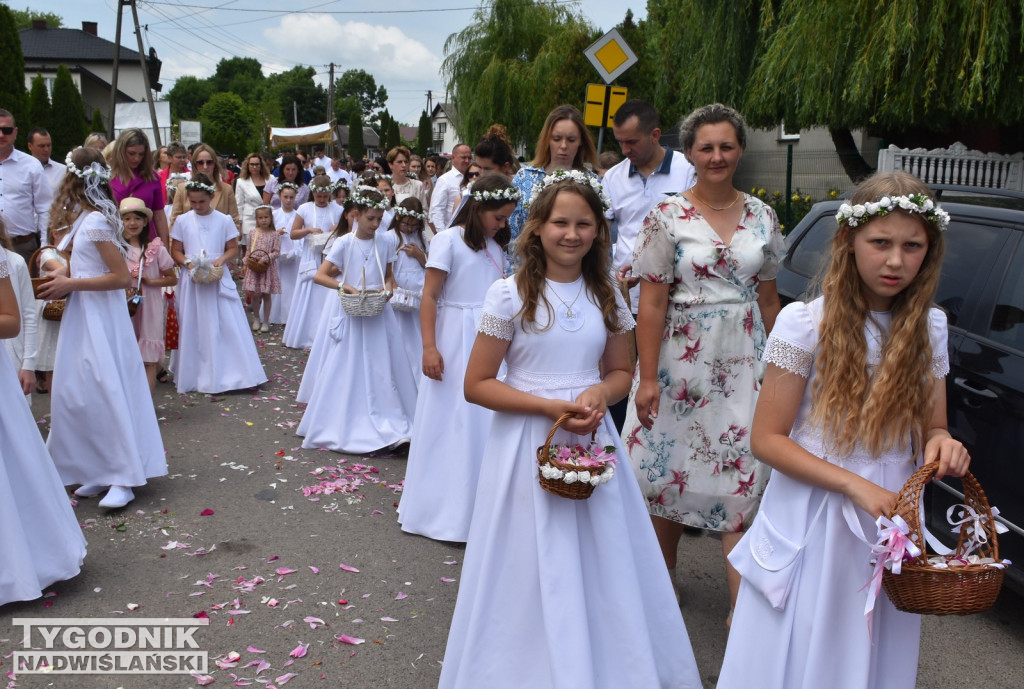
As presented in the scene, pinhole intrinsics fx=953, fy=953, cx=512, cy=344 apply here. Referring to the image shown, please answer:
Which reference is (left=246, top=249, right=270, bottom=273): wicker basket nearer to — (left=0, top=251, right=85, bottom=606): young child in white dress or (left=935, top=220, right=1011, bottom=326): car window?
(left=0, top=251, right=85, bottom=606): young child in white dress

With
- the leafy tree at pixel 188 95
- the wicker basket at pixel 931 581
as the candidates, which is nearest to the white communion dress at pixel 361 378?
the wicker basket at pixel 931 581

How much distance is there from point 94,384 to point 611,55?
5842 millimetres

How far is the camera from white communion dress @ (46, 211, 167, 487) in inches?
225

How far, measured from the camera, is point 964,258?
480 centimetres

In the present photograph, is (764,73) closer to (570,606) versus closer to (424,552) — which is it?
(424,552)

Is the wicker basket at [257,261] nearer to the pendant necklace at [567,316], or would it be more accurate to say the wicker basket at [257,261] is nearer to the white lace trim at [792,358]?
the pendant necklace at [567,316]

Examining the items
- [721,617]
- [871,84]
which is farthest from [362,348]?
[871,84]

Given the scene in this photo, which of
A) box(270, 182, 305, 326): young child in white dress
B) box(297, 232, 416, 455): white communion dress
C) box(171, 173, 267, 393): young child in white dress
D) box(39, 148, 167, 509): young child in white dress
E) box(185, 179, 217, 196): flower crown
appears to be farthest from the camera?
box(270, 182, 305, 326): young child in white dress

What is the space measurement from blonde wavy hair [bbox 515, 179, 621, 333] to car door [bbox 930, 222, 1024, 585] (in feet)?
6.22

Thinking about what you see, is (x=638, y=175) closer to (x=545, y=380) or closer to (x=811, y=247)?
(x=811, y=247)

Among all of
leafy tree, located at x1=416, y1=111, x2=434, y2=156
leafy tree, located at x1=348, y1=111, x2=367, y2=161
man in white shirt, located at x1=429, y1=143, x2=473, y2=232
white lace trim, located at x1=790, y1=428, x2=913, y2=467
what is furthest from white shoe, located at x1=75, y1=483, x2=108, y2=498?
leafy tree, located at x1=348, y1=111, x2=367, y2=161

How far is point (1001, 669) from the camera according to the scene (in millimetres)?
4066

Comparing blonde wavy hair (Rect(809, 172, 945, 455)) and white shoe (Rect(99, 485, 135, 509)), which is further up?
blonde wavy hair (Rect(809, 172, 945, 455))

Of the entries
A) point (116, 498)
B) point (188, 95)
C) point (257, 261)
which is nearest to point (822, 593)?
point (116, 498)
